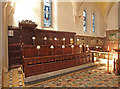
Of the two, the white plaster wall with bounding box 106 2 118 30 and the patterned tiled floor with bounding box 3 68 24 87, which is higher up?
the white plaster wall with bounding box 106 2 118 30

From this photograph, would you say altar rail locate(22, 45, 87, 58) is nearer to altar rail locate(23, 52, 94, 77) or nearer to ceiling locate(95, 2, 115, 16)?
altar rail locate(23, 52, 94, 77)

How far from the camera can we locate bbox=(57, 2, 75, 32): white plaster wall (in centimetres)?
916

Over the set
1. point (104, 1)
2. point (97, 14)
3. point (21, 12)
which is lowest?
point (21, 12)

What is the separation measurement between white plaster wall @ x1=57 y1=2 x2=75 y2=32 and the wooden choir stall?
1450 mm

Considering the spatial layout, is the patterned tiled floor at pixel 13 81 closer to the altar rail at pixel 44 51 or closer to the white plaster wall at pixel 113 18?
the altar rail at pixel 44 51

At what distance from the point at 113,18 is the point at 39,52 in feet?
46.0

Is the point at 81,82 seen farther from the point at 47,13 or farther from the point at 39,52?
the point at 47,13

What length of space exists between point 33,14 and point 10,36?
2899mm

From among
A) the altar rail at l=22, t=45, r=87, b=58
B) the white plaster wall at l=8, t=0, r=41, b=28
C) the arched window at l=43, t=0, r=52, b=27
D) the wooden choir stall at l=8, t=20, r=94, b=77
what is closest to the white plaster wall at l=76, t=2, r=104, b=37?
the arched window at l=43, t=0, r=52, b=27

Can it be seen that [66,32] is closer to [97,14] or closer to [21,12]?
[21,12]

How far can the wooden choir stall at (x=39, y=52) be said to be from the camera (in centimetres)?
407

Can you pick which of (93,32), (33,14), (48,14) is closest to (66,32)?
(48,14)

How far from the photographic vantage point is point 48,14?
8891mm

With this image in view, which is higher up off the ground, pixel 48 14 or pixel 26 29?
pixel 48 14
